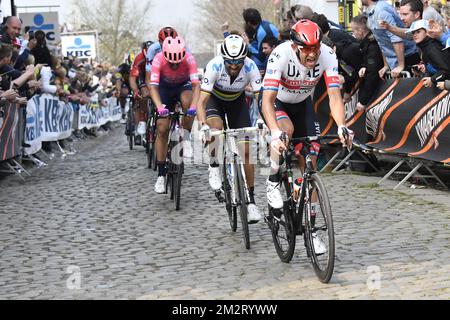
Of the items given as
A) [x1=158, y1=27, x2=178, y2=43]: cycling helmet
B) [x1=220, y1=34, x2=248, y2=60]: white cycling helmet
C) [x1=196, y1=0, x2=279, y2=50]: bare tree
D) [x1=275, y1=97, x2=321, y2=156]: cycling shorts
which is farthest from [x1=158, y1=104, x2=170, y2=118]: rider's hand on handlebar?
[x1=196, y1=0, x2=279, y2=50]: bare tree

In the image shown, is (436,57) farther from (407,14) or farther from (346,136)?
(346,136)

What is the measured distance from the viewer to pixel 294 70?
26.0 feet

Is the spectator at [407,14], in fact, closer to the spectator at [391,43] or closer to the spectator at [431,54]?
the spectator at [391,43]

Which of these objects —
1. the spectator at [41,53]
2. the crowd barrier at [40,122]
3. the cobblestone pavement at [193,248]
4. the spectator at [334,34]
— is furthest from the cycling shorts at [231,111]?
the spectator at [41,53]

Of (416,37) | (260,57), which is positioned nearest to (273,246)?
(416,37)

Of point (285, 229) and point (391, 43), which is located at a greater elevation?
point (391, 43)

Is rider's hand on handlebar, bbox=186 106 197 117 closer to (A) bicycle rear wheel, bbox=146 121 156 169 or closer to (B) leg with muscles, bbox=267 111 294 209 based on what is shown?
(B) leg with muscles, bbox=267 111 294 209

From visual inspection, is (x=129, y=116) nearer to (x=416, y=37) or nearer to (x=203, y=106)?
(x=416, y=37)

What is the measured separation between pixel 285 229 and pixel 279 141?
2.63ft

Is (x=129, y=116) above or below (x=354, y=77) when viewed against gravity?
below

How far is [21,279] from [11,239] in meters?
2.00

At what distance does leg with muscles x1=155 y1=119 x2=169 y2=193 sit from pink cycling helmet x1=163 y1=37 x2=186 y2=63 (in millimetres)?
756

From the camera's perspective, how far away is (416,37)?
1178 cm

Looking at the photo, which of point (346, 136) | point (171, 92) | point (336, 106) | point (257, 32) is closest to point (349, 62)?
point (257, 32)
